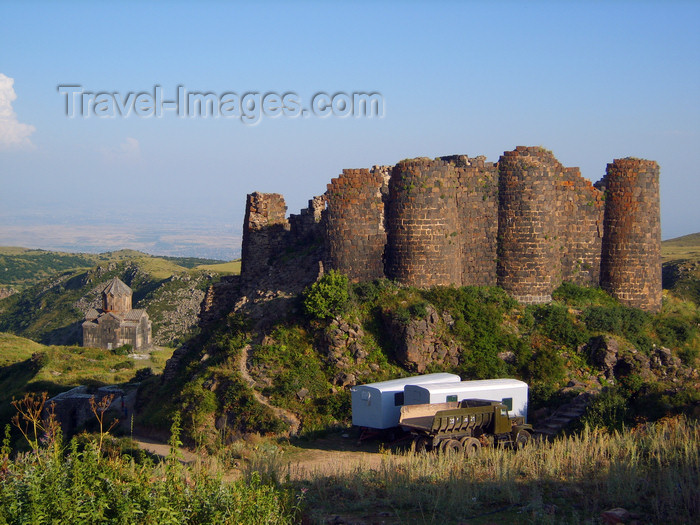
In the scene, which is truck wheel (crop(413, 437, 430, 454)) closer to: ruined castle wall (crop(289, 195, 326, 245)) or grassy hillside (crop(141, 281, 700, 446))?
grassy hillside (crop(141, 281, 700, 446))

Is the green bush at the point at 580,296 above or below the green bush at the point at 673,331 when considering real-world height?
above

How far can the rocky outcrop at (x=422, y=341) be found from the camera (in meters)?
20.6

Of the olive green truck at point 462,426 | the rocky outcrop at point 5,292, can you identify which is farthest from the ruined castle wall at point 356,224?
the rocky outcrop at point 5,292

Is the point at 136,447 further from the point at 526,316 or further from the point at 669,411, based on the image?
the point at 669,411

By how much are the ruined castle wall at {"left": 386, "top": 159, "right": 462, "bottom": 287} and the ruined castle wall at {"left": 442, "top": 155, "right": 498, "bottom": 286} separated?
19.7 inches

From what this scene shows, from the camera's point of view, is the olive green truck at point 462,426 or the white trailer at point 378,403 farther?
the white trailer at point 378,403

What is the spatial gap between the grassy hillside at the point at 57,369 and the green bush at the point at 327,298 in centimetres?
1489

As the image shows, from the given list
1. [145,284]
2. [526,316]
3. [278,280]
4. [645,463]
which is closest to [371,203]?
[278,280]

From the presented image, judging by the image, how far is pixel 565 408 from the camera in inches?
743

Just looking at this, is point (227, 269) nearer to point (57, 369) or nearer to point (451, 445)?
point (57, 369)

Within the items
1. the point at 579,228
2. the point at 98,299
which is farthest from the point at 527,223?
the point at 98,299

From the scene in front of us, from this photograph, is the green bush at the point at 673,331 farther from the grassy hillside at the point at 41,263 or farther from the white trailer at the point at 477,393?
the grassy hillside at the point at 41,263

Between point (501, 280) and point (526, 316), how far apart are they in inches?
59.1

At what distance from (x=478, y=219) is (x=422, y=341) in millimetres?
4540
